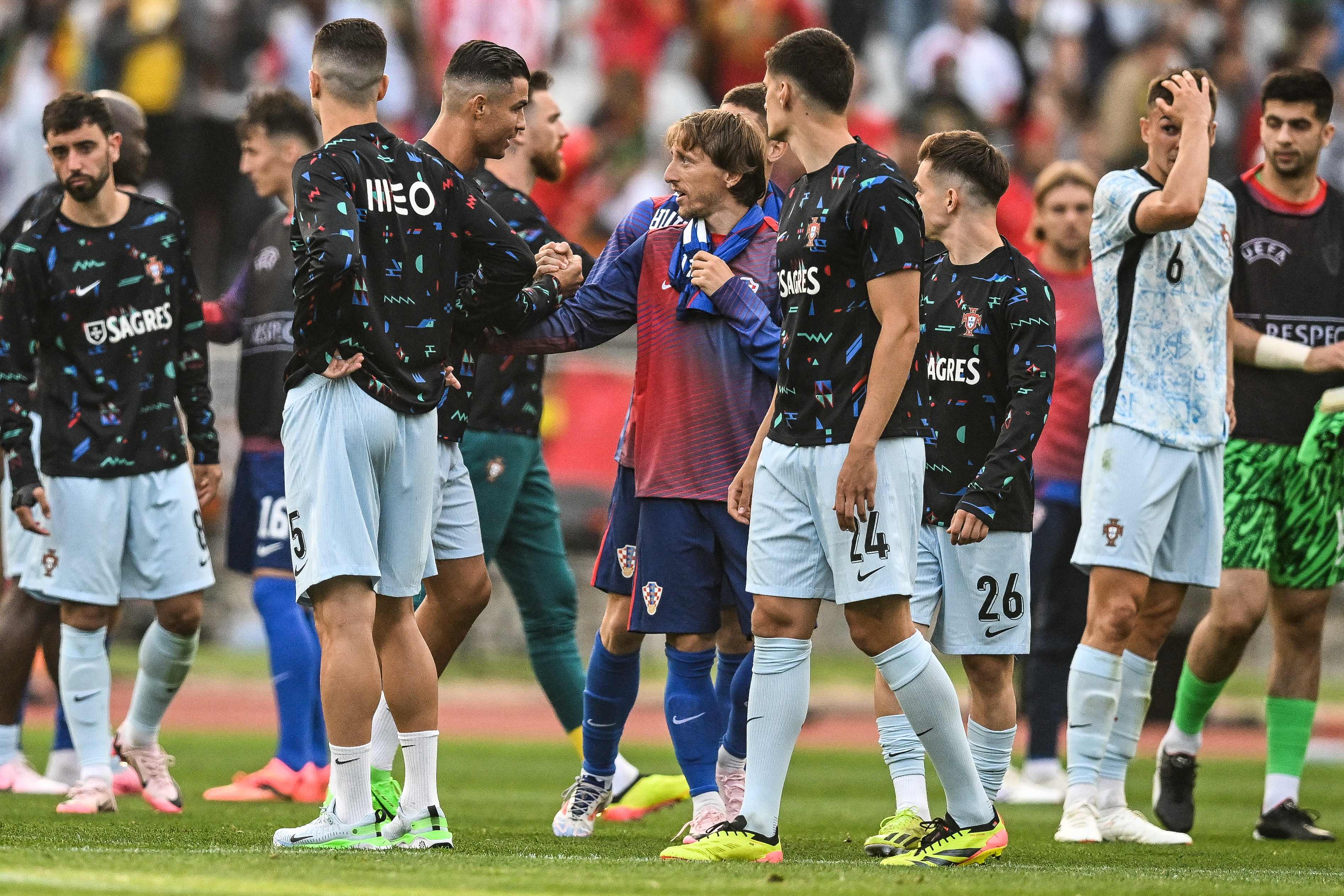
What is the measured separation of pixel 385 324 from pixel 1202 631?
361cm

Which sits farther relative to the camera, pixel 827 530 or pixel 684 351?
pixel 684 351

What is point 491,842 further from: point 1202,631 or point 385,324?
point 1202,631

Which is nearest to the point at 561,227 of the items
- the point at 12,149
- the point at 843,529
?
the point at 12,149

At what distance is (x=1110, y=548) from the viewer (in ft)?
20.8

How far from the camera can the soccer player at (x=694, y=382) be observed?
5906 mm

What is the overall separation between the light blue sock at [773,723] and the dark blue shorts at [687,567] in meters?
0.68

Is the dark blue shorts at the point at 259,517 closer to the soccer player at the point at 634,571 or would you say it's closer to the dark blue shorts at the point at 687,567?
the soccer player at the point at 634,571

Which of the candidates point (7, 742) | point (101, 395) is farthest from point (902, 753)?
point (7, 742)

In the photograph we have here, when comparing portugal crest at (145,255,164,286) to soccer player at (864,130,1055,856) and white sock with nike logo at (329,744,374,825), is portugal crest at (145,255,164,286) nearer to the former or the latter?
white sock with nike logo at (329,744,374,825)

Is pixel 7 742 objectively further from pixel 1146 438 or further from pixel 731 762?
pixel 1146 438

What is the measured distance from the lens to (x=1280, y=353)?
689 centimetres

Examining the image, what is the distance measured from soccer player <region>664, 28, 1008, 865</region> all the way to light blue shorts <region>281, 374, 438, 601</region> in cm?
100

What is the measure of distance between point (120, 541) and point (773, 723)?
315 cm

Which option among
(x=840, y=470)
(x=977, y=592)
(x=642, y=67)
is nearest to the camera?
(x=840, y=470)
